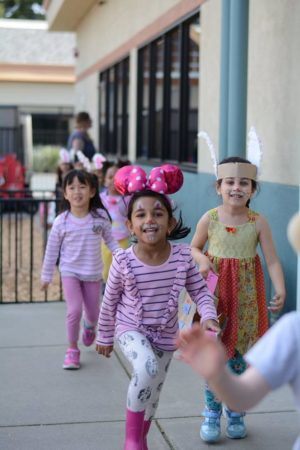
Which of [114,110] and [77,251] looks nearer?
[77,251]

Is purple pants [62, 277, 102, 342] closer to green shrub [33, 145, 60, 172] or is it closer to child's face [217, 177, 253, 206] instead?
child's face [217, 177, 253, 206]

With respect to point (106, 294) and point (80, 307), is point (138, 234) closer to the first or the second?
point (106, 294)

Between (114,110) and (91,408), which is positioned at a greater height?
(114,110)

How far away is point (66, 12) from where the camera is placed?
18.9 meters

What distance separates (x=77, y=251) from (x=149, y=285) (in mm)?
2101

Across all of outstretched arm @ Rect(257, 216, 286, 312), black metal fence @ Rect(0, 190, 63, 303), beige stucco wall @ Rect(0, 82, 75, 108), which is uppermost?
beige stucco wall @ Rect(0, 82, 75, 108)

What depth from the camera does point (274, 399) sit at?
17.0ft

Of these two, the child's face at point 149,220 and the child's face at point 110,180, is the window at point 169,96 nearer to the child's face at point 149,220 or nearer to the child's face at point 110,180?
the child's face at point 110,180

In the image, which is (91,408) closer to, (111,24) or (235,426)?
(235,426)

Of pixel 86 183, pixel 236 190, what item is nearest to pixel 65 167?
pixel 86 183

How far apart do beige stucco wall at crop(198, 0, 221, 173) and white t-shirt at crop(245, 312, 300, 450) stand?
6.06 meters

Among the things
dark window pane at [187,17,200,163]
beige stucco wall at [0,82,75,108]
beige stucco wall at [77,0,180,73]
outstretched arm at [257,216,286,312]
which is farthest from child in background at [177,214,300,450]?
beige stucco wall at [0,82,75,108]

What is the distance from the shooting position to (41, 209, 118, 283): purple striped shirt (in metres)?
6.05

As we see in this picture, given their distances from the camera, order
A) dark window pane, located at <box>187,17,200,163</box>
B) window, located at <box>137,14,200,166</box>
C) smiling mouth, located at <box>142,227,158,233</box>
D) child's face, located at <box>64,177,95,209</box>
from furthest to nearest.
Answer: window, located at <box>137,14,200,166</box>
dark window pane, located at <box>187,17,200,163</box>
child's face, located at <box>64,177,95,209</box>
smiling mouth, located at <box>142,227,158,233</box>
